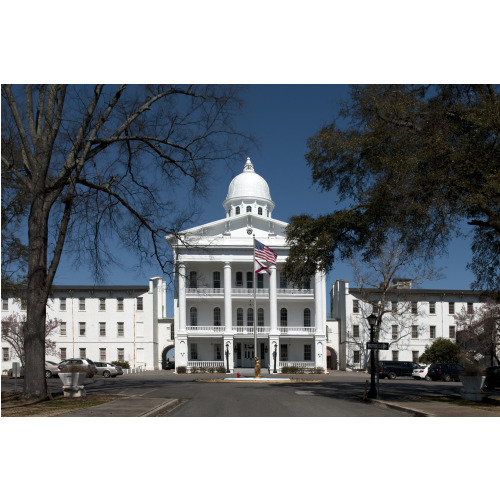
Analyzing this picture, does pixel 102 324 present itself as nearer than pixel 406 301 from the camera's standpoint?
No

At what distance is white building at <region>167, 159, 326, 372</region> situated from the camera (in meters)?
52.6

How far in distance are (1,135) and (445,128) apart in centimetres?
1322

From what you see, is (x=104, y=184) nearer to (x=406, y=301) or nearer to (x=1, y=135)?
(x=1, y=135)

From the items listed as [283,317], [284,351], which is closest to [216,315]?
[283,317]

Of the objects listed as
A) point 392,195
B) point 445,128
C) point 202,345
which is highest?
point 445,128

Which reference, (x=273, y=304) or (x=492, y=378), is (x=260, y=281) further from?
(x=492, y=378)

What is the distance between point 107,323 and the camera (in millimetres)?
55500

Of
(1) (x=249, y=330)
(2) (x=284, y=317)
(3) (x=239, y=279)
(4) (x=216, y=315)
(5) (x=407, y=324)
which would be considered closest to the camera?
(1) (x=249, y=330)

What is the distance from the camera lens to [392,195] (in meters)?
16.0

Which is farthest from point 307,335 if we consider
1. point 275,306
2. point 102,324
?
point 102,324

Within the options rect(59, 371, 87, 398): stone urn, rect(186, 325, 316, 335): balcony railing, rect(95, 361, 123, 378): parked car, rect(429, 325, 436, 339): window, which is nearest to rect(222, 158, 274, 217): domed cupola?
rect(186, 325, 316, 335): balcony railing

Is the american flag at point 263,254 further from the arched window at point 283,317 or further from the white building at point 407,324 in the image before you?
the arched window at point 283,317

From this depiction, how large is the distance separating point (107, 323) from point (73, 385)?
3680 centimetres

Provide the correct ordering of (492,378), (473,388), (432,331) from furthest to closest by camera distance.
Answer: (432,331) < (492,378) < (473,388)
